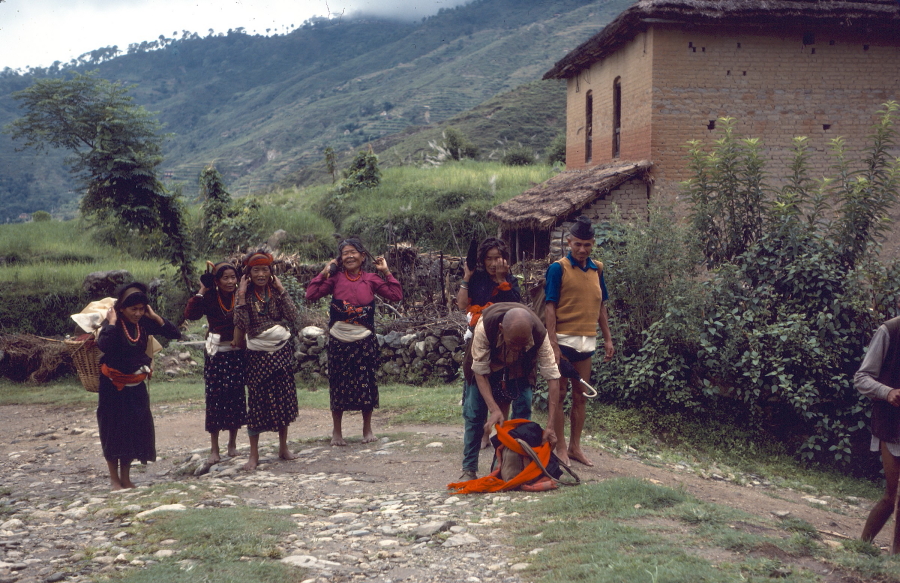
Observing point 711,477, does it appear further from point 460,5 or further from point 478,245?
point 460,5

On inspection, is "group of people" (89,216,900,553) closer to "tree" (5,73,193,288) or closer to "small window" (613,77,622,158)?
"small window" (613,77,622,158)

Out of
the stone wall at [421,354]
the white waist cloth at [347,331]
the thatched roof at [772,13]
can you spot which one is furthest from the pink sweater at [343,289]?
the thatched roof at [772,13]

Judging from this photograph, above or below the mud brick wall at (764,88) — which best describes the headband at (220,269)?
below

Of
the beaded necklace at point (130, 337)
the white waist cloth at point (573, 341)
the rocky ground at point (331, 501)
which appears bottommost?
the rocky ground at point (331, 501)

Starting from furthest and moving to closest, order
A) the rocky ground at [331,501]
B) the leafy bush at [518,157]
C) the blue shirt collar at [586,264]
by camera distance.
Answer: the leafy bush at [518,157], the blue shirt collar at [586,264], the rocky ground at [331,501]

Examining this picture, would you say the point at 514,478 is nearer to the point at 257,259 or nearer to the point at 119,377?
the point at 257,259

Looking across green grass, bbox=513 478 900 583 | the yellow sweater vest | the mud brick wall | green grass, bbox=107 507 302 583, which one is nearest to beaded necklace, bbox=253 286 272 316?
green grass, bbox=107 507 302 583

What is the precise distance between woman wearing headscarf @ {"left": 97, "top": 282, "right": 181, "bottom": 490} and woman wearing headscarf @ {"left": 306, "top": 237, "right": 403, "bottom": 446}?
1521 millimetres

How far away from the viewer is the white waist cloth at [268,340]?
6.40m

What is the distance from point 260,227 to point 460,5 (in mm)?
76272

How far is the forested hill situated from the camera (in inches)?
2349

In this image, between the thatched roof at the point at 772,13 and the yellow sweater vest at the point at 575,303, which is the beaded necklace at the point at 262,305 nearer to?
the yellow sweater vest at the point at 575,303

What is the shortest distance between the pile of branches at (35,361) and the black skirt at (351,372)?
8.87 metres

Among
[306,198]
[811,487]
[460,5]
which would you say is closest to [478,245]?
[811,487]
